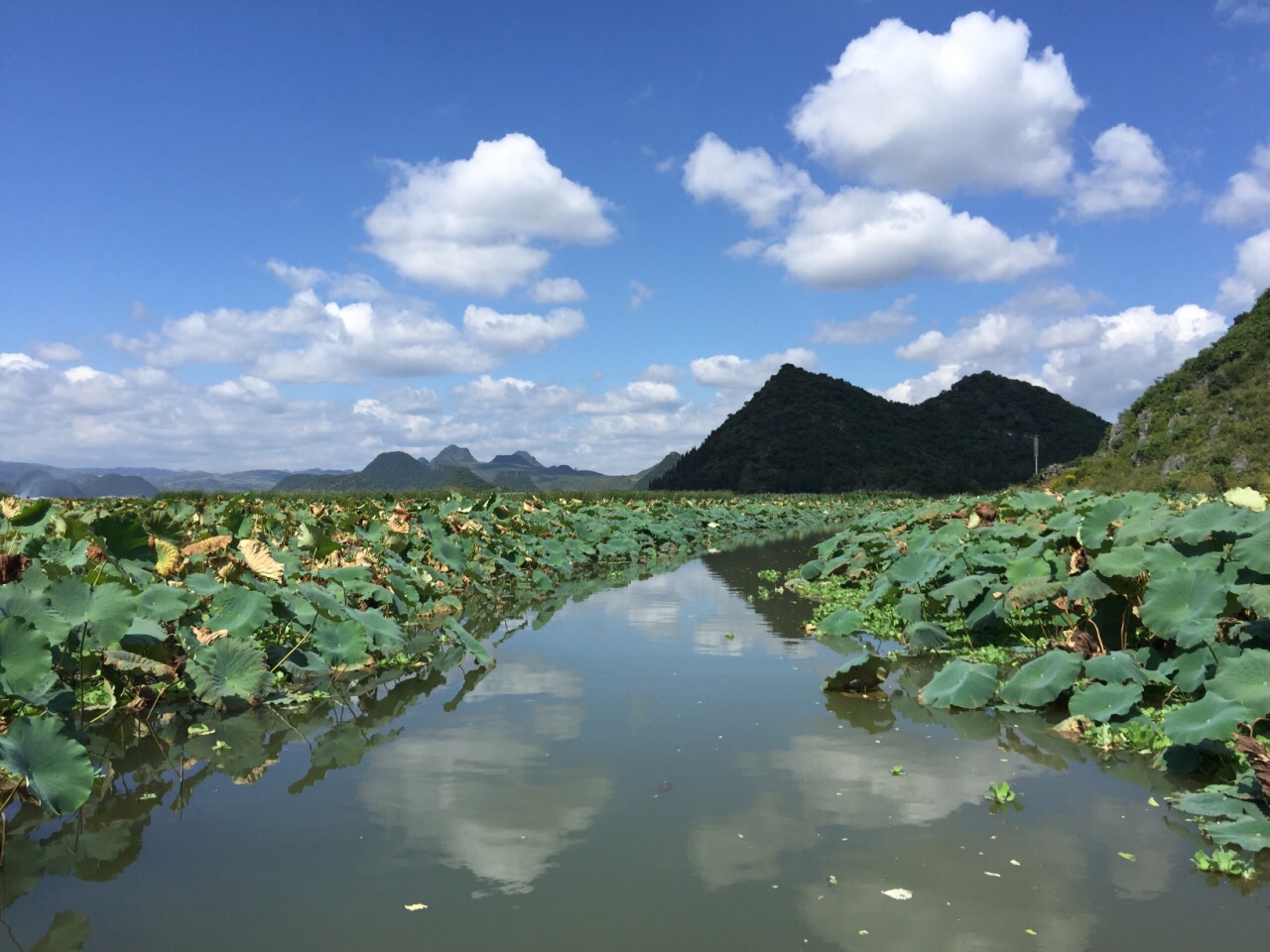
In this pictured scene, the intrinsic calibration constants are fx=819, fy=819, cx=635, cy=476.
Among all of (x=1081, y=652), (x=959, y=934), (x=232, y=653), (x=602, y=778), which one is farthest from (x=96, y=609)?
(x=1081, y=652)

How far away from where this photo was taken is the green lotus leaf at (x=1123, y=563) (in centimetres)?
543

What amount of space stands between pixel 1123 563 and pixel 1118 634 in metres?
0.68

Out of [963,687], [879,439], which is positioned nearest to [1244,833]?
[963,687]

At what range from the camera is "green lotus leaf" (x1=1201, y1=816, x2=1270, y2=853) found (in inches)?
126

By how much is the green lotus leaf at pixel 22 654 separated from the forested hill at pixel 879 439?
77324 mm

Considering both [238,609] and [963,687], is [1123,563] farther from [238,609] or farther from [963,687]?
[238,609]

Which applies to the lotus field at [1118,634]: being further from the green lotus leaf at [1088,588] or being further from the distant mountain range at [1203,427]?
the distant mountain range at [1203,427]

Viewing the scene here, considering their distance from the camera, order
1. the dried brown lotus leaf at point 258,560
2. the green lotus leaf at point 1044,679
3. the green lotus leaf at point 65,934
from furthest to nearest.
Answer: the dried brown lotus leaf at point 258,560 → the green lotus leaf at point 1044,679 → the green lotus leaf at point 65,934

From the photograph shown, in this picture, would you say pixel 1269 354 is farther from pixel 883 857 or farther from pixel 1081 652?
pixel 883 857

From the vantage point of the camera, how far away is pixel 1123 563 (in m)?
5.53

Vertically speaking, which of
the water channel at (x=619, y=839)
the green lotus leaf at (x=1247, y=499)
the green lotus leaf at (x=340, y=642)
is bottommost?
the water channel at (x=619, y=839)

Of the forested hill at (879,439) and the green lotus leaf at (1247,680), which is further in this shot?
the forested hill at (879,439)

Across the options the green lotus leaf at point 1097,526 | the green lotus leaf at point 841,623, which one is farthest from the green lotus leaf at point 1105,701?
the green lotus leaf at point 841,623

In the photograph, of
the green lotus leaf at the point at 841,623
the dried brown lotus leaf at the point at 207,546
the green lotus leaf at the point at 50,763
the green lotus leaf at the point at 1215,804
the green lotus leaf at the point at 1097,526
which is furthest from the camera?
the green lotus leaf at the point at 841,623
